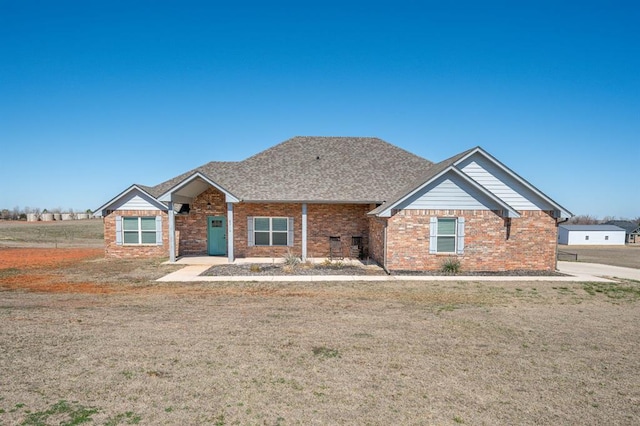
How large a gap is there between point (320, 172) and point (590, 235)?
47103mm

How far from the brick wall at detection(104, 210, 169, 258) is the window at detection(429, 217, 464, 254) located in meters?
14.0

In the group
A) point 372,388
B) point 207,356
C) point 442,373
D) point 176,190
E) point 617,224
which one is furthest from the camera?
point 617,224

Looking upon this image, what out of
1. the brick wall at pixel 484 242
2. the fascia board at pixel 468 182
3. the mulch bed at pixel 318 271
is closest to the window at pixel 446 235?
the brick wall at pixel 484 242

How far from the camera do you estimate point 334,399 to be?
4641mm

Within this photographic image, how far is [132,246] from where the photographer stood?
19.3 metres

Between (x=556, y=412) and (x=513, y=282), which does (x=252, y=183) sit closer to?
(x=513, y=282)

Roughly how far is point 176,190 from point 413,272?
1131cm

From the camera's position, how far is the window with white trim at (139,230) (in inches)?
762

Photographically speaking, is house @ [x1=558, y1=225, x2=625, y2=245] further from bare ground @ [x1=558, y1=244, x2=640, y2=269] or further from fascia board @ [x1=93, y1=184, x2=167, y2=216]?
fascia board @ [x1=93, y1=184, x2=167, y2=216]

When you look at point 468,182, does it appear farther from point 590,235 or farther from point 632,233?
point 632,233

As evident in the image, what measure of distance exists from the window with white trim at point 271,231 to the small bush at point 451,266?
803 centimetres

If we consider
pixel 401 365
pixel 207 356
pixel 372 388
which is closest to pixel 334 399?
pixel 372 388

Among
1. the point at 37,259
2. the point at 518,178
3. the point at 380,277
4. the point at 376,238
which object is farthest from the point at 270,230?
the point at 37,259

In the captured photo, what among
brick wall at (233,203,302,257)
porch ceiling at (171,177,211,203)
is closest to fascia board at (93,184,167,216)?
porch ceiling at (171,177,211,203)
